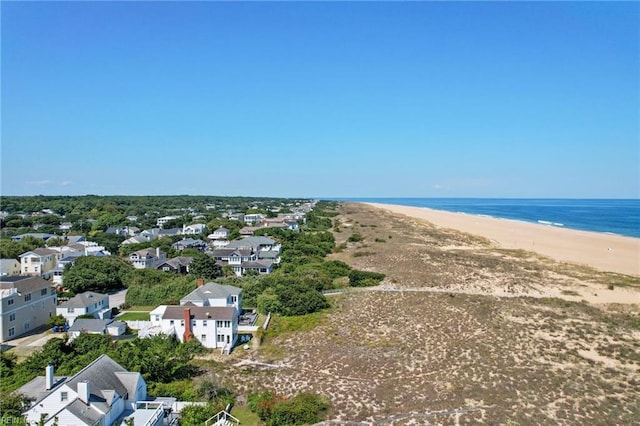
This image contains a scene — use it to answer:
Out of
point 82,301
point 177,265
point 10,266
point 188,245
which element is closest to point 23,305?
point 82,301

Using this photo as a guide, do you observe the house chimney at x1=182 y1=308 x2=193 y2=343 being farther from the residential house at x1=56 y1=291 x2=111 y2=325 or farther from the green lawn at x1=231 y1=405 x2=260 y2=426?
the residential house at x1=56 y1=291 x2=111 y2=325

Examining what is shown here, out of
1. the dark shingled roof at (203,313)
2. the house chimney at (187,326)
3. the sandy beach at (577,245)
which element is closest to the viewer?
the house chimney at (187,326)

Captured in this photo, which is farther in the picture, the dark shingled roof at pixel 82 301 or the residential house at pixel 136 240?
the residential house at pixel 136 240

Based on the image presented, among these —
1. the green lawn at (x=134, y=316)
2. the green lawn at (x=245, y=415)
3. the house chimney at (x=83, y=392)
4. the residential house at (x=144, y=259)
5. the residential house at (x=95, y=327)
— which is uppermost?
the house chimney at (x=83, y=392)

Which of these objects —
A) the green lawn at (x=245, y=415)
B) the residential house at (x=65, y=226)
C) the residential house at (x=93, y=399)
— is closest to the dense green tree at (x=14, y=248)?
the residential house at (x=65, y=226)

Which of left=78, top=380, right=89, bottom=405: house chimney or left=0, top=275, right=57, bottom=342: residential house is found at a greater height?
left=78, top=380, right=89, bottom=405: house chimney

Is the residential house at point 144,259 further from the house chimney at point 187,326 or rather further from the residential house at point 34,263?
the house chimney at point 187,326

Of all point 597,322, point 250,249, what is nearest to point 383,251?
point 250,249

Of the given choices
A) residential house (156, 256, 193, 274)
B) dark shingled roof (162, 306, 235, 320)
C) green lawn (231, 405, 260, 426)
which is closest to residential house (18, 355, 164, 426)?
green lawn (231, 405, 260, 426)
